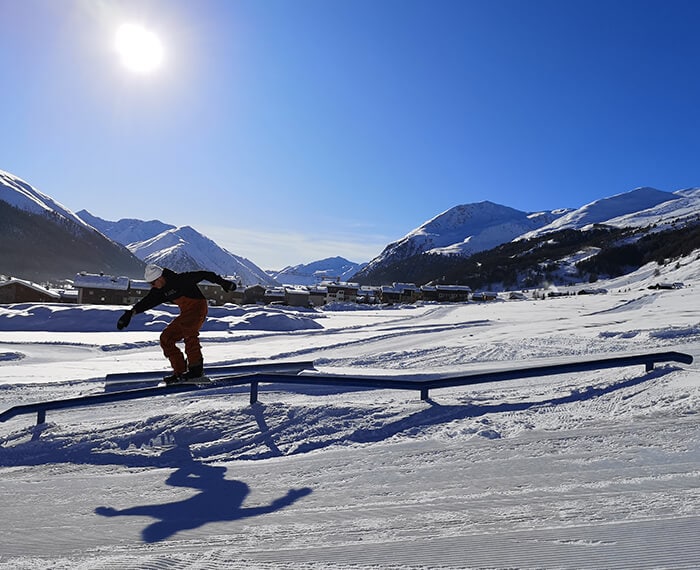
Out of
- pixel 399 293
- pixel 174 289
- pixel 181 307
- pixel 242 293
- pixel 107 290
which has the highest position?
pixel 107 290

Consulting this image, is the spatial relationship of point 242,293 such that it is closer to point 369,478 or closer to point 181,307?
point 181,307

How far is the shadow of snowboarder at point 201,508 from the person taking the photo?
12.3 feet

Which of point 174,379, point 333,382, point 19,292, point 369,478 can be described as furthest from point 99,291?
point 369,478

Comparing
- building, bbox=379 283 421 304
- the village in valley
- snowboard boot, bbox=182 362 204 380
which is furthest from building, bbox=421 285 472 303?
snowboard boot, bbox=182 362 204 380

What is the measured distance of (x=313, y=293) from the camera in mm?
98062

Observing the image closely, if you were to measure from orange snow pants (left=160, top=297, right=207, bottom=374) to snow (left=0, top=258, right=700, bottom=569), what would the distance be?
2.39 feet

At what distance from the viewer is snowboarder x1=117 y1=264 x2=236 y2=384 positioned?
6414 mm

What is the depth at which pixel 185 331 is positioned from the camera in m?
6.64

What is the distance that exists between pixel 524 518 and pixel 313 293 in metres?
94.9

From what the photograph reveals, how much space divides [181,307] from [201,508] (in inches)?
126

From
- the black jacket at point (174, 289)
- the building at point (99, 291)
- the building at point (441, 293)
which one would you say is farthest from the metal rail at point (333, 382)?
the building at point (441, 293)

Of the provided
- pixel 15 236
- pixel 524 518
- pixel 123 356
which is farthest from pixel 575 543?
pixel 15 236

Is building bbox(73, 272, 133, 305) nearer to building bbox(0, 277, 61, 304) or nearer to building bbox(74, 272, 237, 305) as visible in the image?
building bbox(74, 272, 237, 305)

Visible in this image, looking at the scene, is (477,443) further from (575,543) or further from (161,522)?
(161,522)
